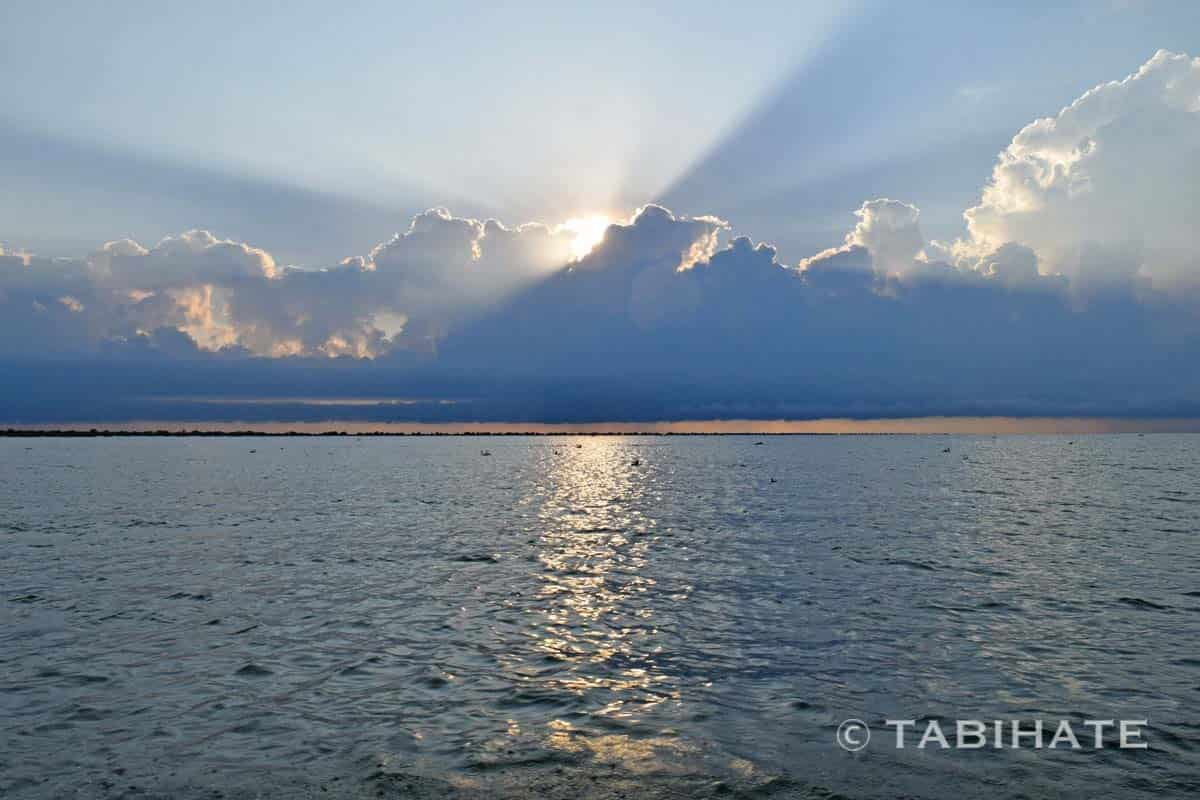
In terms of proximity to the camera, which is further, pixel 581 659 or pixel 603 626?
pixel 603 626

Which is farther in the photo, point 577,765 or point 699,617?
point 699,617

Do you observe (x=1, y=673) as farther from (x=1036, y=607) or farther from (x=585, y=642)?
(x=1036, y=607)

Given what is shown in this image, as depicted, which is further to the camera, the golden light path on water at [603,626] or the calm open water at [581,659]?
the golden light path on water at [603,626]

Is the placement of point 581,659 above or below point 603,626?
above

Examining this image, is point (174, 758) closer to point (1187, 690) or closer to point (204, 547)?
point (1187, 690)

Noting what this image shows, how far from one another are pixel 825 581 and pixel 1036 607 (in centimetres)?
874

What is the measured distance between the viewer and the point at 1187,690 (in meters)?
20.2

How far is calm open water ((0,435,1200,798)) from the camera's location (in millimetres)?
15383

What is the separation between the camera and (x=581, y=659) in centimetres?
2353

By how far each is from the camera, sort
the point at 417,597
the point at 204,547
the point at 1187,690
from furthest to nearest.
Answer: the point at 204,547 → the point at 417,597 → the point at 1187,690

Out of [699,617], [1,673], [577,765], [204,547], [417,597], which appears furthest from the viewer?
[204,547]

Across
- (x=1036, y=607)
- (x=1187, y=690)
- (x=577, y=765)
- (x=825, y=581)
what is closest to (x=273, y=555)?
(x=825, y=581)

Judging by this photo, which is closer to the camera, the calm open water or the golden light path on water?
the calm open water

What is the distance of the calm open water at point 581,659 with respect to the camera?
50.5 feet
